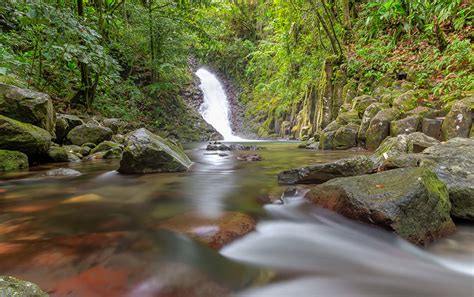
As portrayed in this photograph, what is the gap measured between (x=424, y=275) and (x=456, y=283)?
0.16 meters

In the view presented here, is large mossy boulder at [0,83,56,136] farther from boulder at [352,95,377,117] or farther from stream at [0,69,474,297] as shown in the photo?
boulder at [352,95,377,117]

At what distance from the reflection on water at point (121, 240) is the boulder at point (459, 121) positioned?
380 centimetres

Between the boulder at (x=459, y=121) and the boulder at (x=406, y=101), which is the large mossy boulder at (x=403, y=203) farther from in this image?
the boulder at (x=406, y=101)

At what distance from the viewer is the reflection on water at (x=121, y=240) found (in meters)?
1.55

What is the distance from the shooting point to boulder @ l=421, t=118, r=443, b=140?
Answer: 585 cm

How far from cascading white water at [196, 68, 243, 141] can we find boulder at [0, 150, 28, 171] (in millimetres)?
14319

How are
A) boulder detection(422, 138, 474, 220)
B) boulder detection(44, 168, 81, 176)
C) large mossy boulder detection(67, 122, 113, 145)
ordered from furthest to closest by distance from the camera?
large mossy boulder detection(67, 122, 113, 145)
boulder detection(44, 168, 81, 176)
boulder detection(422, 138, 474, 220)

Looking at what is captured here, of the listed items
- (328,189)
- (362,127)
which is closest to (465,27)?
(362,127)

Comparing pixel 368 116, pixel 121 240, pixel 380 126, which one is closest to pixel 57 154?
pixel 121 240

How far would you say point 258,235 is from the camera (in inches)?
89.7

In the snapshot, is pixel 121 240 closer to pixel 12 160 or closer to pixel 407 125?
pixel 12 160

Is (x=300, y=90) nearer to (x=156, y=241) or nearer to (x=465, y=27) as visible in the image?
(x=465, y=27)

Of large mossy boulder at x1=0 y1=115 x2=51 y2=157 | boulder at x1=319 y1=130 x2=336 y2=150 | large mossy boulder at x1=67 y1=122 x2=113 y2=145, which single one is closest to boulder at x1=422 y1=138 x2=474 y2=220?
boulder at x1=319 y1=130 x2=336 y2=150

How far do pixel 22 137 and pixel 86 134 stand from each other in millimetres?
2589
